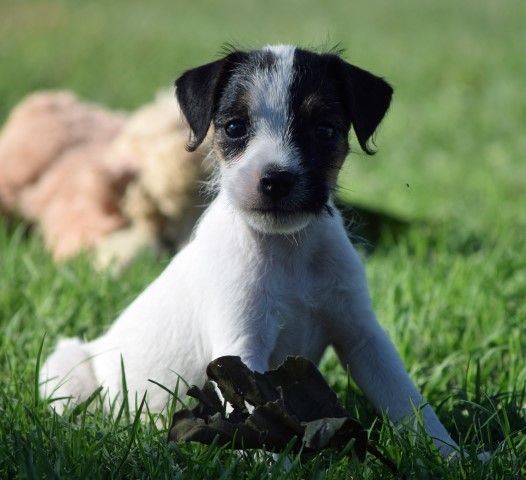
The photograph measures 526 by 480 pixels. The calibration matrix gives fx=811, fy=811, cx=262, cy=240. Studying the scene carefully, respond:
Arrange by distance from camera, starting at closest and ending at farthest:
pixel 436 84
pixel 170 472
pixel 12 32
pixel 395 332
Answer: pixel 170 472 → pixel 395 332 → pixel 436 84 → pixel 12 32

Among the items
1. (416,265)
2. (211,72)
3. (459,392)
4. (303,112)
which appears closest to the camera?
(303,112)

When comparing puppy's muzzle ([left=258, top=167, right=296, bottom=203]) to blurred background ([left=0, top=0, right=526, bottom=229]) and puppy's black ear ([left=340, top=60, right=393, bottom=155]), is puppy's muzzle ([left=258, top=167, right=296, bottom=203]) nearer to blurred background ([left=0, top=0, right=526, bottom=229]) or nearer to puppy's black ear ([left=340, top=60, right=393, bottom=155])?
puppy's black ear ([left=340, top=60, right=393, bottom=155])

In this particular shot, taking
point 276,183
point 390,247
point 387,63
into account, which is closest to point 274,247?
point 276,183

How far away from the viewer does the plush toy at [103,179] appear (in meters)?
6.66

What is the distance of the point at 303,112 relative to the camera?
131 inches

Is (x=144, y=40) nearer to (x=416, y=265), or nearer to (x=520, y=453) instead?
(x=416, y=265)

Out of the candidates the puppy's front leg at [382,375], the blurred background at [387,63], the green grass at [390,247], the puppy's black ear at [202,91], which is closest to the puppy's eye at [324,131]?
the puppy's black ear at [202,91]

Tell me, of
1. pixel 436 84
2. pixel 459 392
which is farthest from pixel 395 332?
pixel 436 84

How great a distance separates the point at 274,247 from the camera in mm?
3502

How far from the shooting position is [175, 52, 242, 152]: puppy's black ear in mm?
3512

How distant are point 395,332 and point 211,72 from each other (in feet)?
6.29

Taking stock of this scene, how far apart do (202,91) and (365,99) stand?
0.71 m

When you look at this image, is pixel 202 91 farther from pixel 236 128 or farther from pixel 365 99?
pixel 365 99

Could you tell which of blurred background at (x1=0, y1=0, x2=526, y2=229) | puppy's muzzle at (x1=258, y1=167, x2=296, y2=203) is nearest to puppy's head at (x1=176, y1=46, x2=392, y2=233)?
puppy's muzzle at (x1=258, y1=167, x2=296, y2=203)
